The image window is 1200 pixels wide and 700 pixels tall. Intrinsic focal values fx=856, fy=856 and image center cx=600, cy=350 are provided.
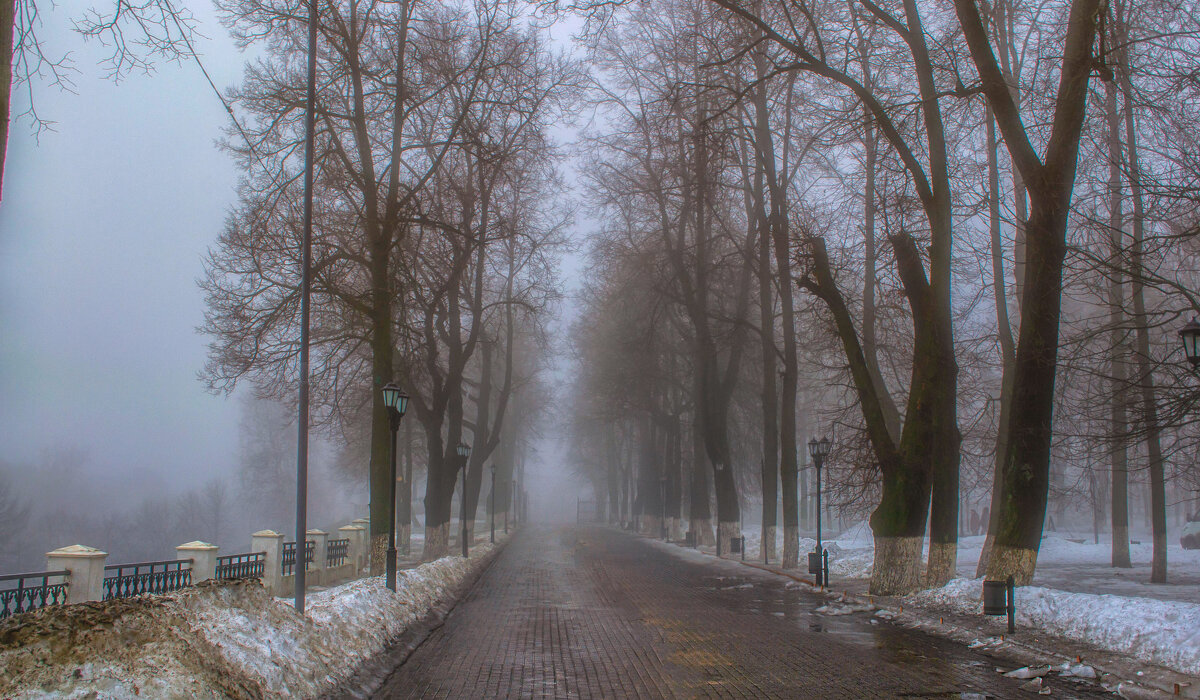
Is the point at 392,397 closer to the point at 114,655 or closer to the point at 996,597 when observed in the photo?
the point at 114,655

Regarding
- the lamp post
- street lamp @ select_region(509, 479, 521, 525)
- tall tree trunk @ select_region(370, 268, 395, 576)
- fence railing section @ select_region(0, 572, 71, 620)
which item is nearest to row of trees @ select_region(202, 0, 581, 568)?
tall tree trunk @ select_region(370, 268, 395, 576)

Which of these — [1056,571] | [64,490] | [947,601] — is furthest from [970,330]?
[64,490]

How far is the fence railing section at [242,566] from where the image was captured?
15.3 metres

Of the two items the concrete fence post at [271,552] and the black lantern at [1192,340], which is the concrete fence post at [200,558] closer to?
the concrete fence post at [271,552]

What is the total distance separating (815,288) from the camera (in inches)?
662

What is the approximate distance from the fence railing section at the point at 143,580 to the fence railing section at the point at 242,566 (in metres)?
0.63

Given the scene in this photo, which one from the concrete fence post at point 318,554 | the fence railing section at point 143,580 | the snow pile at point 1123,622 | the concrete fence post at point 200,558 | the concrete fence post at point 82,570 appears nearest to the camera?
the snow pile at point 1123,622

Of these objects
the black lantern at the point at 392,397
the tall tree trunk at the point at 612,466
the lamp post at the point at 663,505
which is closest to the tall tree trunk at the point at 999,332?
the black lantern at the point at 392,397

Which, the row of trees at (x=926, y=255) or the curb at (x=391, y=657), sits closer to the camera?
the curb at (x=391, y=657)

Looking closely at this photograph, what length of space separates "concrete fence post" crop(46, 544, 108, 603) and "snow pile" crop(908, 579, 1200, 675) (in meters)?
12.2

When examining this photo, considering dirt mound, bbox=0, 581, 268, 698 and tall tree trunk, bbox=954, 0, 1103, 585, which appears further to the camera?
tall tree trunk, bbox=954, 0, 1103, 585

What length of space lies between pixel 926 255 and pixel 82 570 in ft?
53.9

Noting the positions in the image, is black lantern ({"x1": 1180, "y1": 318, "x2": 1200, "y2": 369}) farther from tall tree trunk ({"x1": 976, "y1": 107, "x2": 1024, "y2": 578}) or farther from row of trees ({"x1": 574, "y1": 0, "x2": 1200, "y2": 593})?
tall tree trunk ({"x1": 976, "y1": 107, "x2": 1024, "y2": 578})

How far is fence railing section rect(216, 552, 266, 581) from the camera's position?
1530 centimetres
